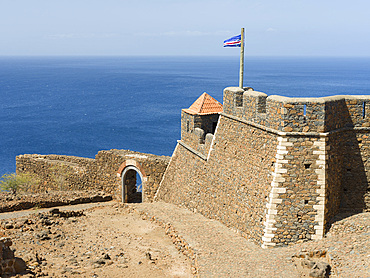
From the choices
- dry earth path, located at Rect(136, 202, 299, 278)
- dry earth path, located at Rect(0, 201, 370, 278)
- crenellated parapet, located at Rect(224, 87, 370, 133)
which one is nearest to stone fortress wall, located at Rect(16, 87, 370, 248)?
crenellated parapet, located at Rect(224, 87, 370, 133)

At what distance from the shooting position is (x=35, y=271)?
13.1m

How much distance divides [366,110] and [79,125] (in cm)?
7364

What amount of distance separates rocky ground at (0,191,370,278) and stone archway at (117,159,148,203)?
5601mm

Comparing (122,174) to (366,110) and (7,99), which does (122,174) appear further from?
(7,99)

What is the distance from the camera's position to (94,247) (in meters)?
16.0

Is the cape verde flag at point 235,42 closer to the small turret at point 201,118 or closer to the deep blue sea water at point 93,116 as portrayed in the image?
the small turret at point 201,118

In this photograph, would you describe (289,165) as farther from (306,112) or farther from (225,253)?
(225,253)

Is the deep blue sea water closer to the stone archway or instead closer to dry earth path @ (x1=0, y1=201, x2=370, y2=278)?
the stone archway

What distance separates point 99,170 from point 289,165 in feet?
49.7

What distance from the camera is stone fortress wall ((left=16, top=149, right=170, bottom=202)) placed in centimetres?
2491

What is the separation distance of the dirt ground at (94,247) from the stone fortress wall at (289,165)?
9.83 feet

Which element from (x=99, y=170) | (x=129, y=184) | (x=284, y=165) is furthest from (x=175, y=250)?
(x=99, y=170)

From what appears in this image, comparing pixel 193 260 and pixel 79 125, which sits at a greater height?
pixel 193 260

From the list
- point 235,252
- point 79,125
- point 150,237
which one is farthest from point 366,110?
point 79,125
